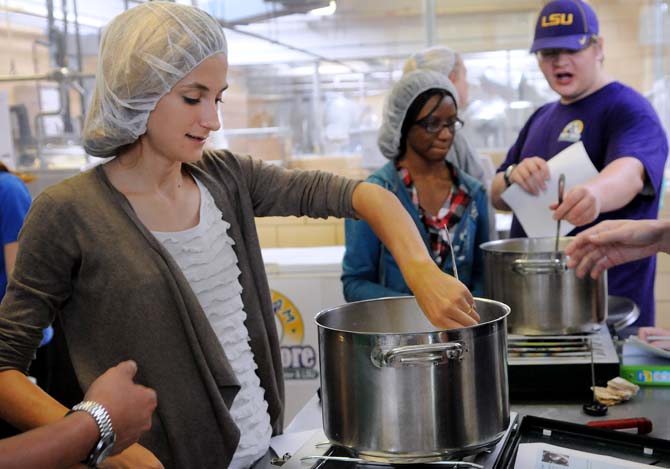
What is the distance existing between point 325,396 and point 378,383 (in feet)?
0.36

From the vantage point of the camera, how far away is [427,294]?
1.06 metres

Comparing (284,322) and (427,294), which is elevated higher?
(427,294)

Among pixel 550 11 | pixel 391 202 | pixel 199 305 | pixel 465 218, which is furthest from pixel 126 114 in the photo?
pixel 550 11

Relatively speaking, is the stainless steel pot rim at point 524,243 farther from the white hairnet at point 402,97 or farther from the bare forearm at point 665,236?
the white hairnet at point 402,97

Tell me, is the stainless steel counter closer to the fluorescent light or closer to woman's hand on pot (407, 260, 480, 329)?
woman's hand on pot (407, 260, 480, 329)

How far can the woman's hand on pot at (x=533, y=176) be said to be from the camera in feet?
6.01

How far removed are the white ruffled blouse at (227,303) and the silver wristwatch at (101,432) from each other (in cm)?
37

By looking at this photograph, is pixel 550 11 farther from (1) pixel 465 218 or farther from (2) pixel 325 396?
(2) pixel 325 396

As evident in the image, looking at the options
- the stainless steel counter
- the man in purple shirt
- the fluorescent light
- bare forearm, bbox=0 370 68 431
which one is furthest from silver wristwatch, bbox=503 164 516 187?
the fluorescent light

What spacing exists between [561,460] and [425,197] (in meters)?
1.03

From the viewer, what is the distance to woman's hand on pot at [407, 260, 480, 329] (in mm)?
1016

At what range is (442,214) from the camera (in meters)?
1.93

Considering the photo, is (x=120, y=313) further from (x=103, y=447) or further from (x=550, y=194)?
(x=550, y=194)

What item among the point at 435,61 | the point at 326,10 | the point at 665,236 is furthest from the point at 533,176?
the point at 326,10
